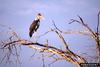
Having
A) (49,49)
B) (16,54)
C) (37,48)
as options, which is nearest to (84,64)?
(49,49)

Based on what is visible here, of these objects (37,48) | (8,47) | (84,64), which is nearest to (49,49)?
(37,48)

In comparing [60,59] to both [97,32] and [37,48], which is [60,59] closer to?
[37,48]

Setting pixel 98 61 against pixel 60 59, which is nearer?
pixel 98 61

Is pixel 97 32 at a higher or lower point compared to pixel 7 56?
higher

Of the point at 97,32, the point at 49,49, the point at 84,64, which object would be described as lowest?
the point at 84,64

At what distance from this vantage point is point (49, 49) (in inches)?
203

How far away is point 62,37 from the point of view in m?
5.09

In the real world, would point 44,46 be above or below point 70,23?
below

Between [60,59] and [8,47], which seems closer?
[60,59]

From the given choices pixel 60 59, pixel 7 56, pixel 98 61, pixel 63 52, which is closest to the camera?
pixel 98 61

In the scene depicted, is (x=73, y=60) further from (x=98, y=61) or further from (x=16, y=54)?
(x=16, y=54)

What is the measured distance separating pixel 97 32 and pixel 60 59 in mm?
1222

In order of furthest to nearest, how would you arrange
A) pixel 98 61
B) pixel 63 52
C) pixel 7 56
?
pixel 7 56 < pixel 63 52 < pixel 98 61

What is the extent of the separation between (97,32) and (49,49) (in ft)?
4.12
